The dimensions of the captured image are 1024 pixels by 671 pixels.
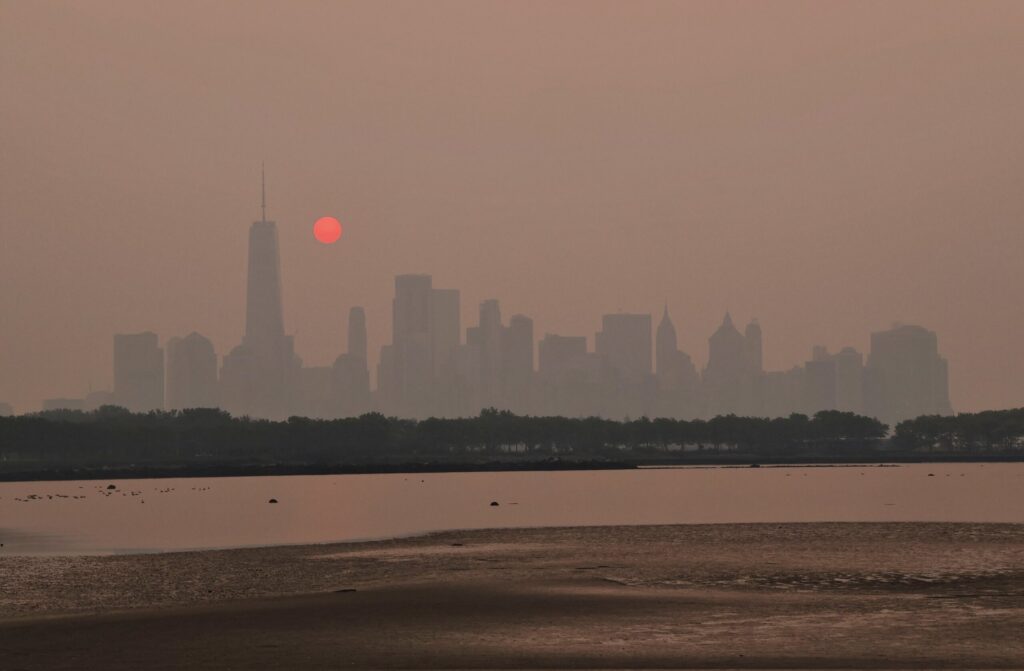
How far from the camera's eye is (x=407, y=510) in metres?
119

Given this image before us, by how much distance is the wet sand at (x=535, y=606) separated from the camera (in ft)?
107

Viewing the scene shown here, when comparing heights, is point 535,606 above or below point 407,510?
below

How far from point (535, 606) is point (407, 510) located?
77.6 meters

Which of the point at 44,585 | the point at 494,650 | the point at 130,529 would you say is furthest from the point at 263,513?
the point at 494,650

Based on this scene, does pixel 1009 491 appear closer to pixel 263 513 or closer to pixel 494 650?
pixel 263 513

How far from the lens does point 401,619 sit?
39.9 metres

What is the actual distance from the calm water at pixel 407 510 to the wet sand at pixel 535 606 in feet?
63.8

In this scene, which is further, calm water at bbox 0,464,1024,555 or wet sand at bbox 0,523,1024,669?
calm water at bbox 0,464,1024,555

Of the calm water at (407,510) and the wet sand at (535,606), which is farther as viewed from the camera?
the calm water at (407,510)

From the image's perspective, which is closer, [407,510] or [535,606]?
[535,606]

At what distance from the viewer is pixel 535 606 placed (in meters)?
42.7

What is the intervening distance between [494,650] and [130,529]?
219 ft

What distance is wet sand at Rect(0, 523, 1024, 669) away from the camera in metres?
32.6

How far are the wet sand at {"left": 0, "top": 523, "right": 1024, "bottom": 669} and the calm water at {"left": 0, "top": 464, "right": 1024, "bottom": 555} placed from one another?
1945cm
